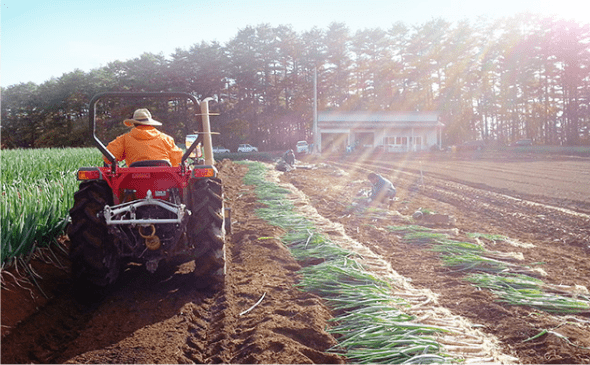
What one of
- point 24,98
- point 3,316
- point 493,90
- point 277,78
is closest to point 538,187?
point 3,316

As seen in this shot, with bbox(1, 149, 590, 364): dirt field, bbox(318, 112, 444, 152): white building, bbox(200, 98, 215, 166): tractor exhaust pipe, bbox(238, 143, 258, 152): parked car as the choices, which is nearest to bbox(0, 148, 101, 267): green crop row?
bbox(1, 149, 590, 364): dirt field

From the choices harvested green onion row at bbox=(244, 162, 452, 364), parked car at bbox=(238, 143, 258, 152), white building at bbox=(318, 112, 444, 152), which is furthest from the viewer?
parked car at bbox=(238, 143, 258, 152)

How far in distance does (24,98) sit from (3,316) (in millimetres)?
46758

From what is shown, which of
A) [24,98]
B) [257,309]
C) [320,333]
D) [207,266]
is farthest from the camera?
[24,98]

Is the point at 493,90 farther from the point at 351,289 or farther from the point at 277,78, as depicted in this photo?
the point at 351,289

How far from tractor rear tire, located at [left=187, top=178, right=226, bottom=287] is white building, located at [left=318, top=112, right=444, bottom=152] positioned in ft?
97.7

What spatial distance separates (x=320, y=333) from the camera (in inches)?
113

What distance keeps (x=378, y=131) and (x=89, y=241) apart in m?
32.3

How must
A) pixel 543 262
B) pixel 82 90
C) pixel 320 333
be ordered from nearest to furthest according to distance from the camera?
pixel 320 333 < pixel 543 262 < pixel 82 90

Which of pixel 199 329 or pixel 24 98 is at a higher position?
pixel 24 98

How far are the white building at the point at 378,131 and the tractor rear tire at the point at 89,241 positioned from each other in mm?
30116

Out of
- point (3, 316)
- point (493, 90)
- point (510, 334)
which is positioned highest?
point (493, 90)

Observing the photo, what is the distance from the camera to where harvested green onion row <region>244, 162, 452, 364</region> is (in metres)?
2.54

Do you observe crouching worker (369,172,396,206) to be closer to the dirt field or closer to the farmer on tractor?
the dirt field
